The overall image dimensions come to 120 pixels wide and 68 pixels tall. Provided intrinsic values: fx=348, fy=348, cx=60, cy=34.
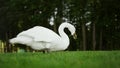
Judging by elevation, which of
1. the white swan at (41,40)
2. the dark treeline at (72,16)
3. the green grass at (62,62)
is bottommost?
the green grass at (62,62)

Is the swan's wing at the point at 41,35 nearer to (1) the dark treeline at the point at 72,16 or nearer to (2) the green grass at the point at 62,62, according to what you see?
(2) the green grass at the point at 62,62

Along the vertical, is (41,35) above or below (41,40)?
above

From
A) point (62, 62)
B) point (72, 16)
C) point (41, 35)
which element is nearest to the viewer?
point (62, 62)

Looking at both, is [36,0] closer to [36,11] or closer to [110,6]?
[36,11]

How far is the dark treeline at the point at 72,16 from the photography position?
102 feet

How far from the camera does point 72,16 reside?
32656 mm

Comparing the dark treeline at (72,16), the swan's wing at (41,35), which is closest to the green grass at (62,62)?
the swan's wing at (41,35)

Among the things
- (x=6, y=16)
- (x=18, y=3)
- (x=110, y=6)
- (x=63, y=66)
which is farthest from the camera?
(x=6, y=16)

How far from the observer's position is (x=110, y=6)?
3172 cm

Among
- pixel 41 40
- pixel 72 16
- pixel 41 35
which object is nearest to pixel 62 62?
pixel 41 40

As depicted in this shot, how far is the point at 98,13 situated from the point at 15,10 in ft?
29.7

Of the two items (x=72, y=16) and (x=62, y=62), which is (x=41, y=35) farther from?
(x=72, y=16)

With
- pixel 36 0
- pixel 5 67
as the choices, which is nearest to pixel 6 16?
pixel 36 0

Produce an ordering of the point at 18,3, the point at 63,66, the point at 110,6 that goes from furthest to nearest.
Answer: the point at 18,3, the point at 110,6, the point at 63,66
